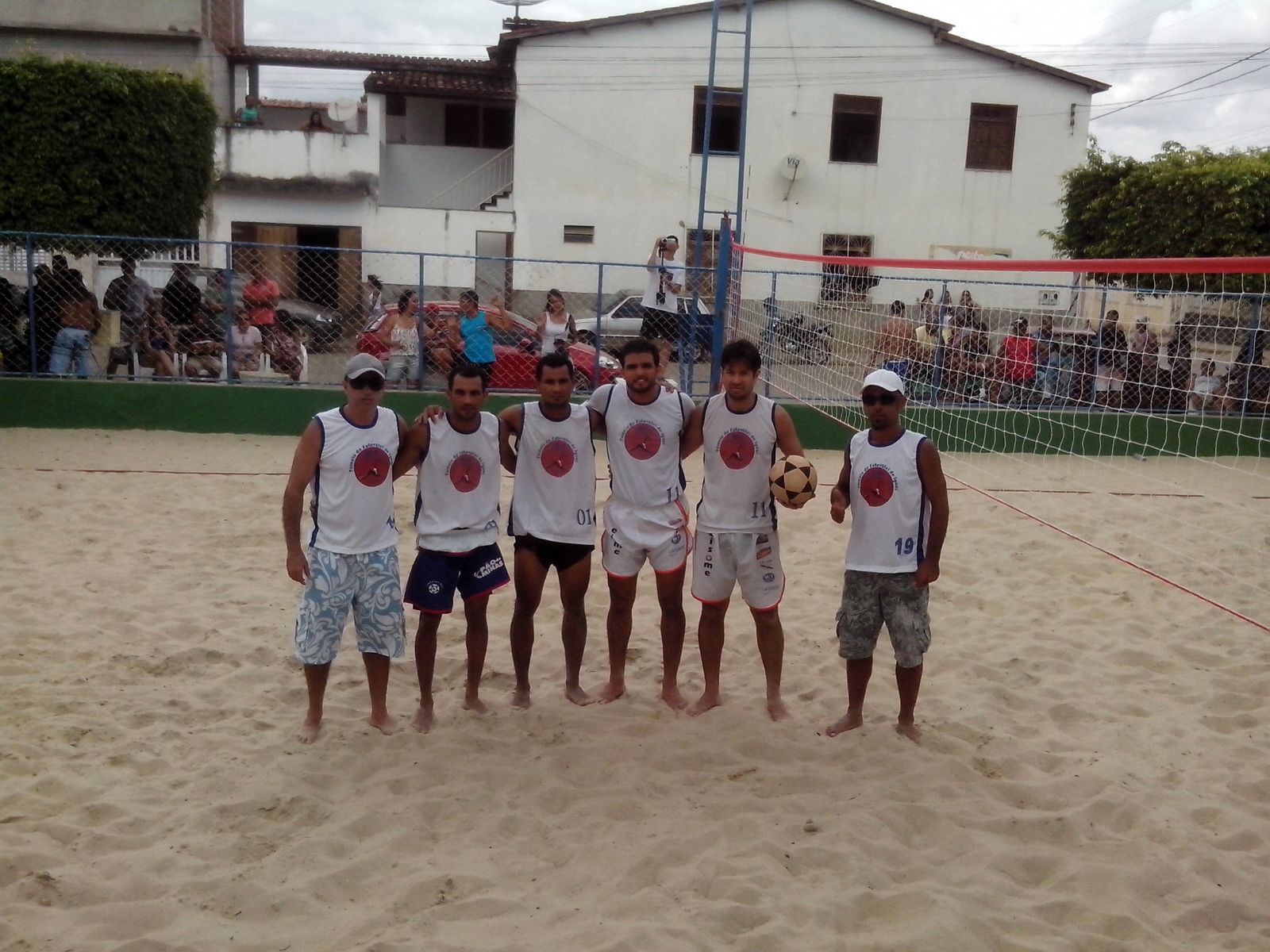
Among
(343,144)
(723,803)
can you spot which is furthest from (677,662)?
(343,144)

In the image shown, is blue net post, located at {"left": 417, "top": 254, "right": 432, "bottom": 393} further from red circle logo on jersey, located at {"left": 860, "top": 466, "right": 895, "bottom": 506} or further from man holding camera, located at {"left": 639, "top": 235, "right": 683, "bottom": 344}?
red circle logo on jersey, located at {"left": 860, "top": 466, "right": 895, "bottom": 506}

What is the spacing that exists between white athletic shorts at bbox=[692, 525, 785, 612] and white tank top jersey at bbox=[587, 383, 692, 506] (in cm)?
25

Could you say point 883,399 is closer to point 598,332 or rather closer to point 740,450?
point 740,450

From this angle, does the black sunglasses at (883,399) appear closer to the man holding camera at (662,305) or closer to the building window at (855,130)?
the man holding camera at (662,305)

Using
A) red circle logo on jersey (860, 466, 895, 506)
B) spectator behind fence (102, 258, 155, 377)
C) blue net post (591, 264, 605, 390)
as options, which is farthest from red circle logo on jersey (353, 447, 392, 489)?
spectator behind fence (102, 258, 155, 377)

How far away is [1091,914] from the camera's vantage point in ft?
A: 10.4

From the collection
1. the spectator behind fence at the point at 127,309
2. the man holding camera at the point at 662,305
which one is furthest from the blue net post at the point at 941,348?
the spectator behind fence at the point at 127,309

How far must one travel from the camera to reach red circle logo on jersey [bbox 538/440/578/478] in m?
4.35

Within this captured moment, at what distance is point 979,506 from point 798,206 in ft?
52.0

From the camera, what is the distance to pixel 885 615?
13.8 feet

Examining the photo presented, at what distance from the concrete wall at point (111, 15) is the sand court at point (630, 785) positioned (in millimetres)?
19721

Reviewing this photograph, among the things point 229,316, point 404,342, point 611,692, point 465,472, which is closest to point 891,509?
point 611,692

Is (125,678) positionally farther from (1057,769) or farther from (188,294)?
(188,294)

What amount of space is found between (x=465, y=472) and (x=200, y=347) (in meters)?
7.17
